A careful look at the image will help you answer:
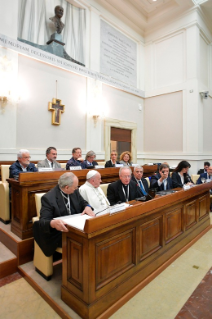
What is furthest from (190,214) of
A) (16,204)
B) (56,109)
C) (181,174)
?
(56,109)

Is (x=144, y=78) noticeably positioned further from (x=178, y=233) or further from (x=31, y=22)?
(x=178, y=233)

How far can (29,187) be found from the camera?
2.44 m

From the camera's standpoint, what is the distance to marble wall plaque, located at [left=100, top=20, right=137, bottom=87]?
6055 mm

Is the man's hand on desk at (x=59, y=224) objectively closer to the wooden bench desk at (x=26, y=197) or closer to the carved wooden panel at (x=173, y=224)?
the wooden bench desk at (x=26, y=197)

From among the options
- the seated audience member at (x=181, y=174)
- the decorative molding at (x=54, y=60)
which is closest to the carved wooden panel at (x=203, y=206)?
the seated audience member at (x=181, y=174)

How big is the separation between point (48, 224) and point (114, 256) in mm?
605

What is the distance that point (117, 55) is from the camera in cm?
647

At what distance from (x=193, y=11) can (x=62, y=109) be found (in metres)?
5.01

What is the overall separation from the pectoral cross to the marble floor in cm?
327

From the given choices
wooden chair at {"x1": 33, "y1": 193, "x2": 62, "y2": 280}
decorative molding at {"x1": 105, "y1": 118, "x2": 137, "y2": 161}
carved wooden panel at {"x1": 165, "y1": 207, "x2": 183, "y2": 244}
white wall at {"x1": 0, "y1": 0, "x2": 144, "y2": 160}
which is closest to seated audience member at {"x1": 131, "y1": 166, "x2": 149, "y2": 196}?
carved wooden panel at {"x1": 165, "y1": 207, "x2": 183, "y2": 244}

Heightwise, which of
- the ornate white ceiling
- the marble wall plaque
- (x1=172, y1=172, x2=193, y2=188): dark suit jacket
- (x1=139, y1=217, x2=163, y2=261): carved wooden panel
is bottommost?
(x1=139, y1=217, x2=163, y2=261): carved wooden panel

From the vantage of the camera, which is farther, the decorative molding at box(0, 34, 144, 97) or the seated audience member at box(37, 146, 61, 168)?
the decorative molding at box(0, 34, 144, 97)

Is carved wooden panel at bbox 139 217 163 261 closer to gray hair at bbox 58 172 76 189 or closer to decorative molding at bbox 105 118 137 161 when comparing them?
gray hair at bbox 58 172 76 189

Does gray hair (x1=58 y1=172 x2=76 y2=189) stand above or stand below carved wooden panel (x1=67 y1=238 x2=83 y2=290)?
above
